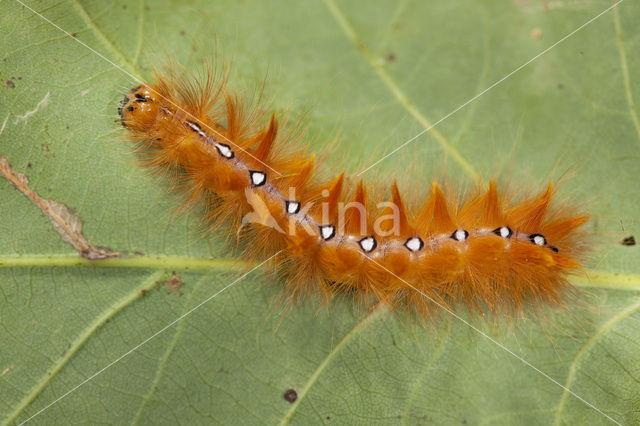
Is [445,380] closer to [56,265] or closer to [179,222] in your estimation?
[179,222]

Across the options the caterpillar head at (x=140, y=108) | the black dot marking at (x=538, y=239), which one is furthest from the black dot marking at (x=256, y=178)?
the black dot marking at (x=538, y=239)

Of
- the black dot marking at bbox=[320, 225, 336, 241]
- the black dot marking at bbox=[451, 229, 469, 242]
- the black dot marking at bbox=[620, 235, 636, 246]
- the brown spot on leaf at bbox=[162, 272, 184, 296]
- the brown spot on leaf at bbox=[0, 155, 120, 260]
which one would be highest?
the black dot marking at bbox=[620, 235, 636, 246]

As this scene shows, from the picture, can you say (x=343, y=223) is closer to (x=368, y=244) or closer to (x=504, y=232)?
(x=368, y=244)

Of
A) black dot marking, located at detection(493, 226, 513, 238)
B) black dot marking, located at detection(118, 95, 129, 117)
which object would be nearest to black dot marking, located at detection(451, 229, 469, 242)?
black dot marking, located at detection(493, 226, 513, 238)

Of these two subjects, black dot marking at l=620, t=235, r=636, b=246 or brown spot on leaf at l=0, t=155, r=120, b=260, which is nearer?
brown spot on leaf at l=0, t=155, r=120, b=260

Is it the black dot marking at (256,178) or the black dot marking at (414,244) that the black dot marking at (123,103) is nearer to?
the black dot marking at (256,178)

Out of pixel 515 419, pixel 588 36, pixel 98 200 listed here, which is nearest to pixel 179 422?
pixel 98 200

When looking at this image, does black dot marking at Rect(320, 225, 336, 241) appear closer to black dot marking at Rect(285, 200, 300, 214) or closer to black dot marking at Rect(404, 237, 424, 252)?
black dot marking at Rect(285, 200, 300, 214)
